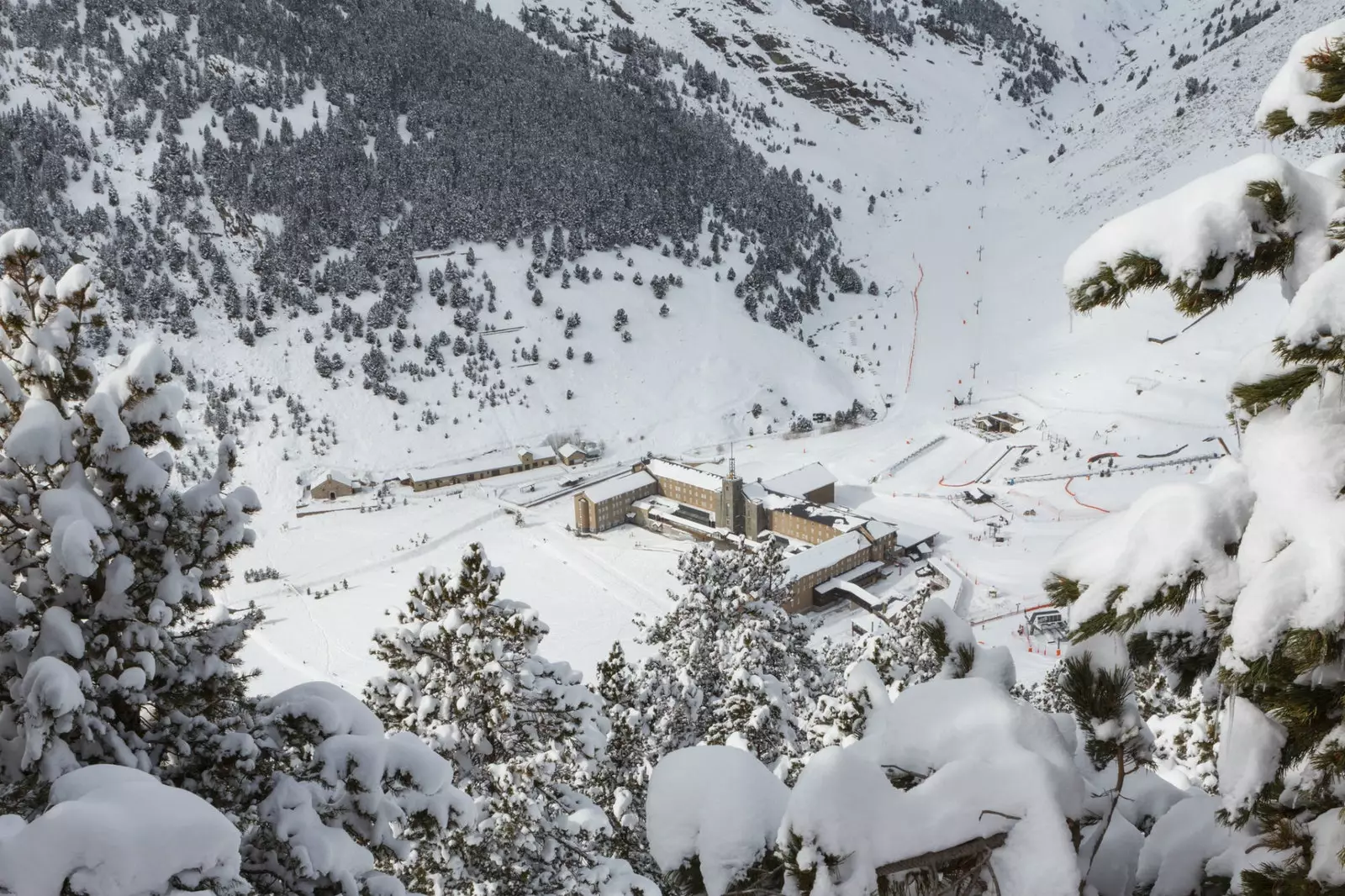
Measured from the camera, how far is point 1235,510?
2.45 meters

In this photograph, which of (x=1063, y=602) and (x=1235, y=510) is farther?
(x=1063, y=602)

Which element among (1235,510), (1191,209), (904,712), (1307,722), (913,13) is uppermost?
(913,13)

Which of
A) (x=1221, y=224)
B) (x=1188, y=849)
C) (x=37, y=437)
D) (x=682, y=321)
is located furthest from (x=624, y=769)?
(x=682, y=321)

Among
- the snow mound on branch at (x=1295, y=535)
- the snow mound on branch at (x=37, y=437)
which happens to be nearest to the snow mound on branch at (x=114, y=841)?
the snow mound on branch at (x=37, y=437)

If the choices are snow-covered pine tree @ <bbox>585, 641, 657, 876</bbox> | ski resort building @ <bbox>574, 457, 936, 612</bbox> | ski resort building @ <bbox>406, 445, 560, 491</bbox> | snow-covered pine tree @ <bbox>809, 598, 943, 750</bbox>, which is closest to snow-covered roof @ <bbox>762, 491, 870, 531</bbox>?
ski resort building @ <bbox>574, 457, 936, 612</bbox>

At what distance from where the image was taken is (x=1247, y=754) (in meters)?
2.42

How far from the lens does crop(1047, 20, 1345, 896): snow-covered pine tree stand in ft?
6.89

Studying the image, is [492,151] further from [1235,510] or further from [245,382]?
[1235,510]

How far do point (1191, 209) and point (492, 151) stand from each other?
109 metres

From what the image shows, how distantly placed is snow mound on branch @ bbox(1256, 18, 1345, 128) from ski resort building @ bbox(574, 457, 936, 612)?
1367 inches

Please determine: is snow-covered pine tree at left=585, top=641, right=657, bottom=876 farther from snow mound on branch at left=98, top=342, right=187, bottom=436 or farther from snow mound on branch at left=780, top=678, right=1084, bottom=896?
snow mound on branch at left=780, top=678, right=1084, bottom=896

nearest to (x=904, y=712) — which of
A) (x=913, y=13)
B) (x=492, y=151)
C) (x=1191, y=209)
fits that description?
(x=1191, y=209)

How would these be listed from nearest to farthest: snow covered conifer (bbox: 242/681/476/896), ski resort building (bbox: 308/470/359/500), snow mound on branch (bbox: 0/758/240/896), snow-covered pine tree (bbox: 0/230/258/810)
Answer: snow mound on branch (bbox: 0/758/240/896)
snow-covered pine tree (bbox: 0/230/258/810)
snow covered conifer (bbox: 242/681/476/896)
ski resort building (bbox: 308/470/359/500)

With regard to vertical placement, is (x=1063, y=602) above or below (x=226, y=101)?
below
